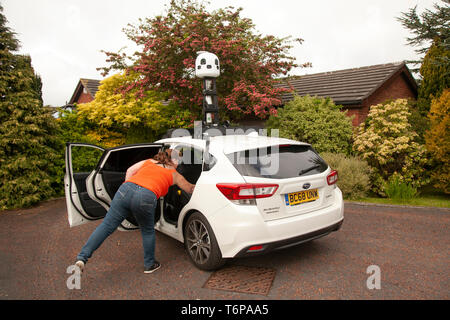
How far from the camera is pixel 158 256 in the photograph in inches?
167

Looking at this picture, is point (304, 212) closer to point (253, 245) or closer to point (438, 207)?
point (253, 245)

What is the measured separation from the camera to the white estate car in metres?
3.17

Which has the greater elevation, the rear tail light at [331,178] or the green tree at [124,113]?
the green tree at [124,113]

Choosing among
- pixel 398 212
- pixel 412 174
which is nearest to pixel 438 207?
pixel 398 212

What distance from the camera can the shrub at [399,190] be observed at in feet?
23.0

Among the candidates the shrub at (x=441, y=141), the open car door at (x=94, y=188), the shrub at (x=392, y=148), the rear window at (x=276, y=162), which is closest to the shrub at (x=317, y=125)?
the shrub at (x=392, y=148)

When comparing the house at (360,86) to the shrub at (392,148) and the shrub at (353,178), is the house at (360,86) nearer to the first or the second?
the shrub at (392,148)

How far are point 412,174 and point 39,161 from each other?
9532mm

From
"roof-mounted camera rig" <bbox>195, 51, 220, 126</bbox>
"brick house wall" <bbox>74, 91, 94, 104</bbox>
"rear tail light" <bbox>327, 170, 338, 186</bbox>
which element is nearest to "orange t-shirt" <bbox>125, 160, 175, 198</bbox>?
"rear tail light" <bbox>327, 170, 338, 186</bbox>

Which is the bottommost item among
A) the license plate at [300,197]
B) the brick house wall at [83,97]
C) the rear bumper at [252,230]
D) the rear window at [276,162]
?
A: the rear bumper at [252,230]

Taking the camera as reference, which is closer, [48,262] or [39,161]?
[48,262]

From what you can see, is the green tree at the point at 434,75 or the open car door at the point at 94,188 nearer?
the open car door at the point at 94,188

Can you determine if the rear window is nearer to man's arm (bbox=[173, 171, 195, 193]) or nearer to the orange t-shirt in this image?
man's arm (bbox=[173, 171, 195, 193])

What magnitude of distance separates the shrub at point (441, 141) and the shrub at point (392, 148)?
0.27 metres
